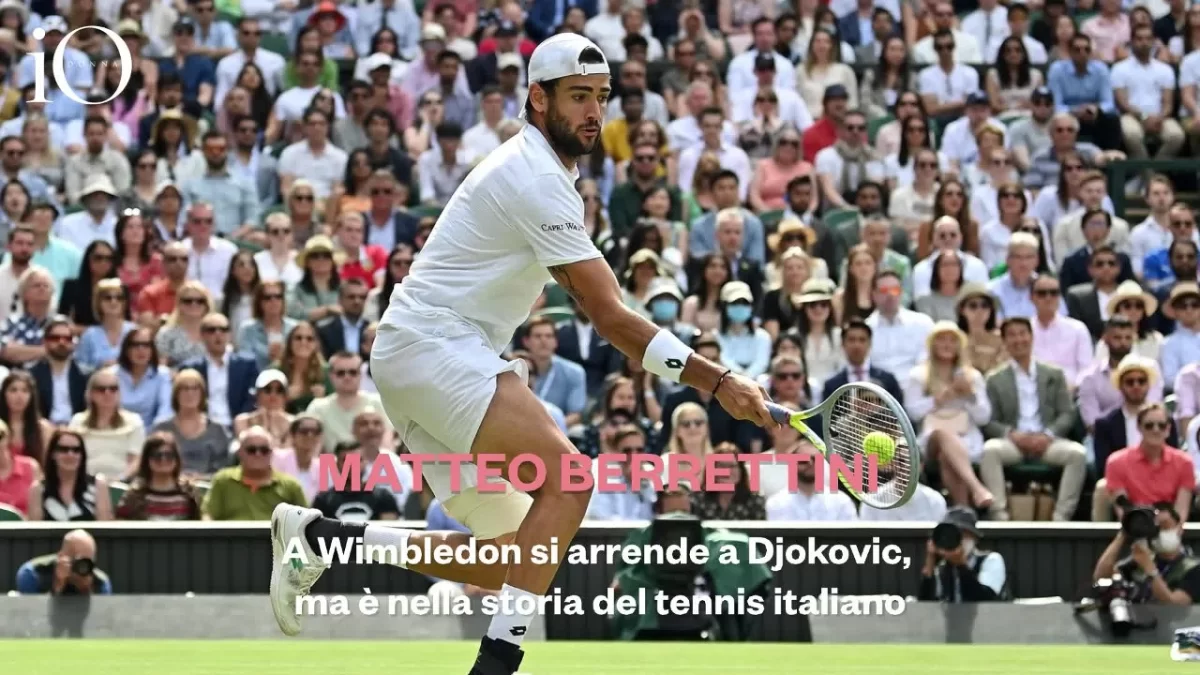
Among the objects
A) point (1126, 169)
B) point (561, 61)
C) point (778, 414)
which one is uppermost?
point (561, 61)

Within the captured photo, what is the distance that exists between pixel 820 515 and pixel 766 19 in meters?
6.48

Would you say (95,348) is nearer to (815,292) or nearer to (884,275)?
(815,292)

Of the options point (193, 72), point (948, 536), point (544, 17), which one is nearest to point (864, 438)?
point (948, 536)

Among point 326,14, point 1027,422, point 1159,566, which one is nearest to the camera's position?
point 1159,566

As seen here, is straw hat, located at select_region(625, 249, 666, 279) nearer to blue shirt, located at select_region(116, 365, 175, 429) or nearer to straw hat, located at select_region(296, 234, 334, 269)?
straw hat, located at select_region(296, 234, 334, 269)

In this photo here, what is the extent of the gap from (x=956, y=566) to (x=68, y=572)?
431 centimetres

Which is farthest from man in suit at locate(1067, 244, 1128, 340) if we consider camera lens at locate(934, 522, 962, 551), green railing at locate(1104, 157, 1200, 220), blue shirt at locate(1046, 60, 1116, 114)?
camera lens at locate(934, 522, 962, 551)

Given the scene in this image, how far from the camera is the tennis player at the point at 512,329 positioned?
21.7ft

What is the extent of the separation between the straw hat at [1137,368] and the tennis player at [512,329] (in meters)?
6.83

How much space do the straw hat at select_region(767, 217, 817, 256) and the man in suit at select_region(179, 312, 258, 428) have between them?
12.0 feet

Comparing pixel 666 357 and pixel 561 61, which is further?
pixel 561 61

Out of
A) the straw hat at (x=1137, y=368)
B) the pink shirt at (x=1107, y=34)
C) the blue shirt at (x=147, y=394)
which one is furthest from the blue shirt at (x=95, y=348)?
the pink shirt at (x=1107, y=34)

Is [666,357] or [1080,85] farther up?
[1080,85]

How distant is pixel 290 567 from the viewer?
768 centimetres
